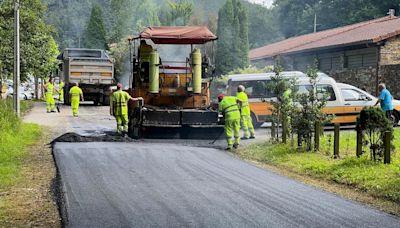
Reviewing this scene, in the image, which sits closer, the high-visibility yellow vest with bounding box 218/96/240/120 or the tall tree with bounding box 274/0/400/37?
the high-visibility yellow vest with bounding box 218/96/240/120

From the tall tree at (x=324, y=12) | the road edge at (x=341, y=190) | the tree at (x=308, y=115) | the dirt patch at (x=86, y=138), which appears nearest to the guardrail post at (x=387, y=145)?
the road edge at (x=341, y=190)

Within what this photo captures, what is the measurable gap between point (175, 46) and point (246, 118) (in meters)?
3.06

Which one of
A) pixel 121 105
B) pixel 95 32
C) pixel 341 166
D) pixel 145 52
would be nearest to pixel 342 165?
pixel 341 166

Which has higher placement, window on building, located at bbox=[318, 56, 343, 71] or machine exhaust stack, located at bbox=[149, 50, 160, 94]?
window on building, located at bbox=[318, 56, 343, 71]

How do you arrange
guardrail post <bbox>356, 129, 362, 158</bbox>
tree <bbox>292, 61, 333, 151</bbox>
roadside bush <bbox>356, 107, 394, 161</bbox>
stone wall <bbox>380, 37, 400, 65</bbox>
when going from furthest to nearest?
1. stone wall <bbox>380, 37, 400, 65</bbox>
2. tree <bbox>292, 61, 333, 151</bbox>
3. guardrail post <bbox>356, 129, 362, 158</bbox>
4. roadside bush <bbox>356, 107, 394, 161</bbox>

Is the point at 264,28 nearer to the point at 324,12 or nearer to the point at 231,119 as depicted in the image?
→ the point at 324,12

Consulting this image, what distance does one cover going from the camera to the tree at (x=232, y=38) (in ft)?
130

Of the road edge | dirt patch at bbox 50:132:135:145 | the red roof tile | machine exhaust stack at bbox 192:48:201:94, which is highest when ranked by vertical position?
the red roof tile

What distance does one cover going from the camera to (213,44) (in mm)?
18094

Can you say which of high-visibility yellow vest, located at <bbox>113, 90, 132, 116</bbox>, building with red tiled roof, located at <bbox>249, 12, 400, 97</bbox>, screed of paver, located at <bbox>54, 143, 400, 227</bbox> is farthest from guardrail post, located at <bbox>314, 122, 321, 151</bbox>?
building with red tiled roof, located at <bbox>249, 12, 400, 97</bbox>

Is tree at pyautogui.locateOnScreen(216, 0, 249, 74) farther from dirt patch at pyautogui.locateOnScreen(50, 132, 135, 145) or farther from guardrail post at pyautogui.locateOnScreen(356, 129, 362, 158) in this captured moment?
guardrail post at pyautogui.locateOnScreen(356, 129, 362, 158)

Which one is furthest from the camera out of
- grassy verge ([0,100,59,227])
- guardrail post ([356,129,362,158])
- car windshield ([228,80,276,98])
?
car windshield ([228,80,276,98])

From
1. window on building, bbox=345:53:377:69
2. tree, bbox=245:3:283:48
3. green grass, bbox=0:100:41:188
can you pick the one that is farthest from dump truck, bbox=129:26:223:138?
tree, bbox=245:3:283:48

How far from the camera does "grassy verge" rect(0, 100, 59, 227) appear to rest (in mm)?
7906
